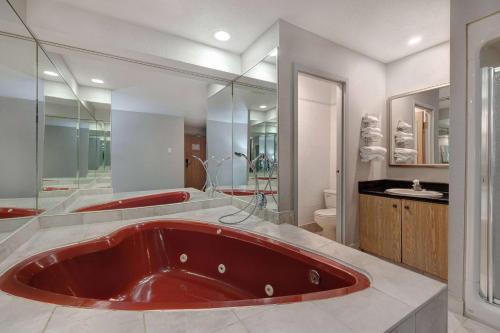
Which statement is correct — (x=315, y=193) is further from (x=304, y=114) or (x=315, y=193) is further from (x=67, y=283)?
(x=67, y=283)

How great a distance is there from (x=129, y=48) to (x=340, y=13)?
69.7 inches

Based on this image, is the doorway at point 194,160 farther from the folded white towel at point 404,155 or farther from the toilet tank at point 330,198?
the folded white towel at point 404,155

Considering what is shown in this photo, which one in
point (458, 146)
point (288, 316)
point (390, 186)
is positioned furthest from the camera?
point (390, 186)

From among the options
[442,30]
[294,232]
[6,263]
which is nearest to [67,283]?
[6,263]

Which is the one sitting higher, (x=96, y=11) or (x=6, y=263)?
(x=96, y=11)

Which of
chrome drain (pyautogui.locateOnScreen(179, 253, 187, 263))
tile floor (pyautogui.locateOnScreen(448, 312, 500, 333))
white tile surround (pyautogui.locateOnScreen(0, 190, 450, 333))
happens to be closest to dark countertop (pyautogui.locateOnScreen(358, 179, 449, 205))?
tile floor (pyautogui.locateOnScreen(448, 312, 500, 333))

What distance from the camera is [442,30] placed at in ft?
6.59

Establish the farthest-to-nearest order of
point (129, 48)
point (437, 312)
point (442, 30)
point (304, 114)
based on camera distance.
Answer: point (304, 114) < point (442, 30) < point (129, 48) < point (437, 312)

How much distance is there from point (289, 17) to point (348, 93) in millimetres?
1050

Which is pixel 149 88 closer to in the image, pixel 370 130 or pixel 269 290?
pixel 269 290

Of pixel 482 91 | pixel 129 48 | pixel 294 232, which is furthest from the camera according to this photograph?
pixel 129 48

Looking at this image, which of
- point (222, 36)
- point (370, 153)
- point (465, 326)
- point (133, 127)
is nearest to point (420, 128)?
point (370, 153)

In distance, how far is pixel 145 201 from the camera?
2.15m

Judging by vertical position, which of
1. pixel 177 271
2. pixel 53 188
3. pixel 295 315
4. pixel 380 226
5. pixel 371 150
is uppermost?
pixel 371 150
